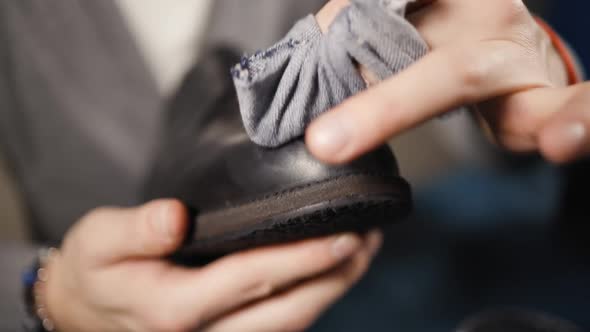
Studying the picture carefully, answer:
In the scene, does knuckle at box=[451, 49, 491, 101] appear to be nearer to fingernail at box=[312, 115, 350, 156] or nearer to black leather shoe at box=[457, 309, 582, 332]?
fingernail at box=[312, 115, 350, 156]

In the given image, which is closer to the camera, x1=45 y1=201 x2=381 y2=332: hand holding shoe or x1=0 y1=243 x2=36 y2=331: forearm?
x1=45 y1=201 x2=381 y2=332: hand holding shoe

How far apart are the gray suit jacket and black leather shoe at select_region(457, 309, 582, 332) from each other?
0.36 meters

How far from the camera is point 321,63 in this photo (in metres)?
0.20

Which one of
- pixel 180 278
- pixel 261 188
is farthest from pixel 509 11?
pixel 180 278

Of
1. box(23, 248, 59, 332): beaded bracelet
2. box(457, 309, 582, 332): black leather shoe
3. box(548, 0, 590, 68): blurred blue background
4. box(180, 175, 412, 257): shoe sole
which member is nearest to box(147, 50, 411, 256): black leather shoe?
box(180, 175, 412, 257): shoe sole

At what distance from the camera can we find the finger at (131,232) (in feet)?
0.89

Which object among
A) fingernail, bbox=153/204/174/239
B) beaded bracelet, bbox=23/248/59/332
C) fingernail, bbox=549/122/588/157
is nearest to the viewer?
fingernail, bbox=549/122/588/157

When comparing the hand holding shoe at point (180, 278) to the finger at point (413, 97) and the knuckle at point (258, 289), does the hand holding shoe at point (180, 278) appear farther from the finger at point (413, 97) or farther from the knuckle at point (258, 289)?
the finger at point (413, 97)

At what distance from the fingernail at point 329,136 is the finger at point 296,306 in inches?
7.0

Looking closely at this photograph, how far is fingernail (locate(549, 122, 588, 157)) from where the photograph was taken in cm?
16

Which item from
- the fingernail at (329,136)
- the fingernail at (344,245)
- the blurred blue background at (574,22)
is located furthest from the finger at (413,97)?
the blurred blue background at (574,22)

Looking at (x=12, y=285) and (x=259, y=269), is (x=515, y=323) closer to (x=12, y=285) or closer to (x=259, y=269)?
(x=259, y=269)

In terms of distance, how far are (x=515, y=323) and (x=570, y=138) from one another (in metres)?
0.38

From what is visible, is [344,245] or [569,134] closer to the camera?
[569,134]
